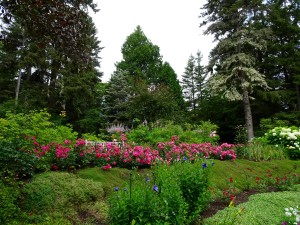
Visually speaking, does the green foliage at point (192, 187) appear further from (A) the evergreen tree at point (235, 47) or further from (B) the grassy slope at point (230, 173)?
(A) the evergreen tree at point (235, 47)

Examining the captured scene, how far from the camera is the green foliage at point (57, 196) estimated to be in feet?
12.3

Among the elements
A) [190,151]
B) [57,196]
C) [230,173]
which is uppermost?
[190,151]

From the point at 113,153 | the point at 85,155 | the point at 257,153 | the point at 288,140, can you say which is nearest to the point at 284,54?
the point at 288,140

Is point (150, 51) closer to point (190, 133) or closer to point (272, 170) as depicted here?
point (190, 133)

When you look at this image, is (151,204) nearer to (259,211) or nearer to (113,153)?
(259,211)

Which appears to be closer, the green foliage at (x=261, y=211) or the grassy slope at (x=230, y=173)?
the green foliage at (x=261, y=211)

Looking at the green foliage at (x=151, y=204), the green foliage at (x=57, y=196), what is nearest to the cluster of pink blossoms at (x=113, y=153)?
the green foliage at (x=57, y=196)

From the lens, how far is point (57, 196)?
13.4 feet

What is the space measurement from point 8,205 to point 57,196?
2.91ft

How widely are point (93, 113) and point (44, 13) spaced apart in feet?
57.3

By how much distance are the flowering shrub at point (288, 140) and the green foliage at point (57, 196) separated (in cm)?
802

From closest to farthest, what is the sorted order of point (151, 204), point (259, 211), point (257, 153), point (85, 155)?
point (151, 204) < point (259, 211) < point (85, 155) < point (257, 153)

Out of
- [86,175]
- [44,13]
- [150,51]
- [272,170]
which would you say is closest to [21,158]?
[86,175]

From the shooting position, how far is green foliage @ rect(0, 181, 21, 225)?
3.16 metres
